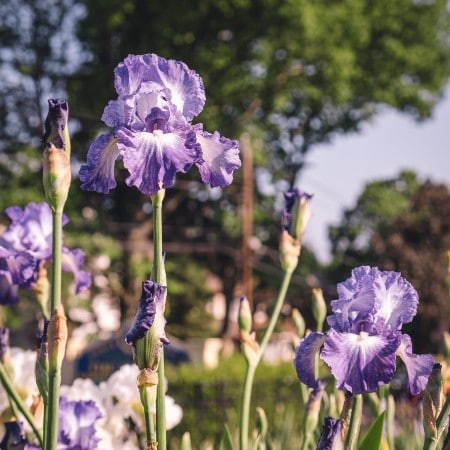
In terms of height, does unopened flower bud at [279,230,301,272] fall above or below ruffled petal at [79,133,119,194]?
below

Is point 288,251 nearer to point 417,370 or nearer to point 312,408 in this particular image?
point 312,408

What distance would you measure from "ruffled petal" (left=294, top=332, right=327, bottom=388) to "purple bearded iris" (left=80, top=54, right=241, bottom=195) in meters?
0.26

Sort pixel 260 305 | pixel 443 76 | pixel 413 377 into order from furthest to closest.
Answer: pixel 260 305 → pixel 443 76 → pixel 413 377

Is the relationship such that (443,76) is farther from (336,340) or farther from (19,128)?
(336,340)

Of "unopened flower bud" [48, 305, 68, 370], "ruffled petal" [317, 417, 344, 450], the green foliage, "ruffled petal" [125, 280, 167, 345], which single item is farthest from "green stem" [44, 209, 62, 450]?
the green foliage

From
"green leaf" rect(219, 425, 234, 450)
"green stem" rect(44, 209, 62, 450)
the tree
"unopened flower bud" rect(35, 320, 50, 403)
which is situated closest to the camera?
"green stem" rect(44, 209, 62, 450)

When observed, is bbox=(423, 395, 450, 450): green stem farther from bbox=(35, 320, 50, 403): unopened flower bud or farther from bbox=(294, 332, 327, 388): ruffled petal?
bbox=(35, 320, 50, 403): unopened flower bud

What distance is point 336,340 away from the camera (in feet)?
3.62

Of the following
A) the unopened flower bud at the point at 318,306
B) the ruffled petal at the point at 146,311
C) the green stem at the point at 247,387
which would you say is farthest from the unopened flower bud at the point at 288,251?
the ruffled petal at the point at 146,311

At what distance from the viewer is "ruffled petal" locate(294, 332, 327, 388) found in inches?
45.2

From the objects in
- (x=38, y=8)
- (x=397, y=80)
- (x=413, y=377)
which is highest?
(x=38, y=8)

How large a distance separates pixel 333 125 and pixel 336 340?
16254mm

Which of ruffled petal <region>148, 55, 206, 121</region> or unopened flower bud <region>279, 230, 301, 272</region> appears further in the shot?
unopened flower bud <region>279, 230, 301, 272</region>

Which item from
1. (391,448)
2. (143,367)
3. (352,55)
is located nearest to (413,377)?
(143,367)
